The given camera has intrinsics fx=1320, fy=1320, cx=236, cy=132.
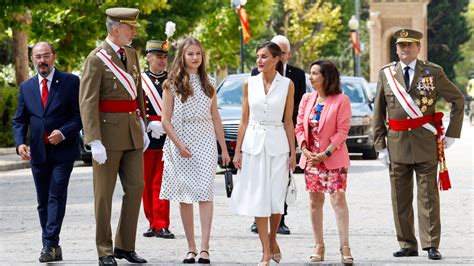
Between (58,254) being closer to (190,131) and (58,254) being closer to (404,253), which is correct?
(190,131)

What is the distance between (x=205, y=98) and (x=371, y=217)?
4009 mm

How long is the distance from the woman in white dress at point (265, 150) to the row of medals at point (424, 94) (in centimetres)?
120

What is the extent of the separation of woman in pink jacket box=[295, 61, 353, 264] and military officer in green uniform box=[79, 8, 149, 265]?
138cm

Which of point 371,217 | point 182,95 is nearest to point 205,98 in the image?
point 182,95

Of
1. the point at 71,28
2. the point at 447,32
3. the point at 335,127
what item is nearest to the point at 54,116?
the point at 335,127

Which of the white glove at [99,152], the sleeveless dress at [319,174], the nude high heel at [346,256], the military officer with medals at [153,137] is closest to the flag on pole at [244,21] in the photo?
the military officer with medals at [153,137]

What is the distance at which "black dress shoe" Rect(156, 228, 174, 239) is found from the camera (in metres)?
12.5

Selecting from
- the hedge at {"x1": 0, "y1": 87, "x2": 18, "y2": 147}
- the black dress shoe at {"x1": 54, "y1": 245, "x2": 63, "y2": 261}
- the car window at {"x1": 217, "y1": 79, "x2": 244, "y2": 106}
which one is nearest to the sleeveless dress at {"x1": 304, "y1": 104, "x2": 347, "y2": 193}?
the black dress shoe at {"x1": 54, "y1": 245, "x2": 63, "y2": 261}

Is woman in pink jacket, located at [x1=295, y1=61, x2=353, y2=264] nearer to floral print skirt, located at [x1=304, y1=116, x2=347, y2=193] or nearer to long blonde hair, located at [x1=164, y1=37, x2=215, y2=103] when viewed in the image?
floral print skirt, located at [x1=304, y1=116, x2=347, y2=193]

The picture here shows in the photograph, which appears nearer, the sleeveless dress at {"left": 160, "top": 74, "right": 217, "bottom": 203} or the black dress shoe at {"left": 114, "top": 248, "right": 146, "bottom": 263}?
the black dress shoe at {"left": 114, "top": 248, "right": 146, "bottom": 263}

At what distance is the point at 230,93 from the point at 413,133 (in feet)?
38.8

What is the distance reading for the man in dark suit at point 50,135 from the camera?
10672 mm

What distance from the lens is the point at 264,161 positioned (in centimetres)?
1027

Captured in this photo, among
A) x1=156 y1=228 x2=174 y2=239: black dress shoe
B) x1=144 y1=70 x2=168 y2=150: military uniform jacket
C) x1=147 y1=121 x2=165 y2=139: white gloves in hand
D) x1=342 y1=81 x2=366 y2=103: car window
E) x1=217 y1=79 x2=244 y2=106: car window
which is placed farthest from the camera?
x1=342 y1=81 x2=366 y2=103: car window
